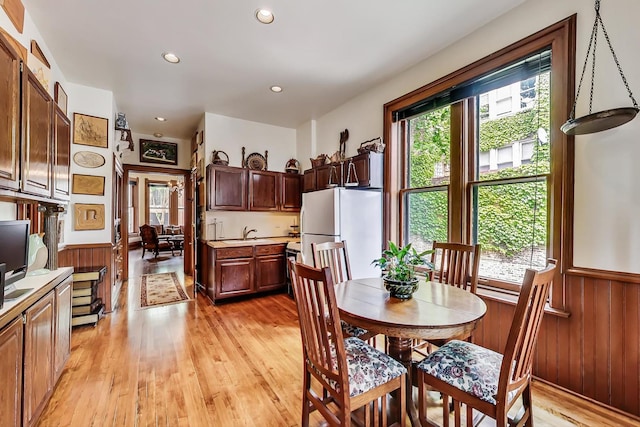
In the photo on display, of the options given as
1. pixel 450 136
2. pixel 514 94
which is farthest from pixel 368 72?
pixel 514 94

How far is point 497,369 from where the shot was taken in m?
1.40

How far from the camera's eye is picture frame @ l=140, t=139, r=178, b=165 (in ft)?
17.8

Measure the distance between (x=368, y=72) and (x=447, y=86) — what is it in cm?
95

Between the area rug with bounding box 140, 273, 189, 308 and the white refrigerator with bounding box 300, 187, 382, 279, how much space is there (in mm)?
2539

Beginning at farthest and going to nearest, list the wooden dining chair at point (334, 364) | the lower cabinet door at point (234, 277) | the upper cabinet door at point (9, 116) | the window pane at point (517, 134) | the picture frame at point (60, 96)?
1. the lower cabinet door at point (234, 277)
2. the picture frame at point (60, 96)
3. the window pane at point (517, 134)
4. the upper cabinet door at point (9, 116)
5. the wooden dining chair at point (334, 364)

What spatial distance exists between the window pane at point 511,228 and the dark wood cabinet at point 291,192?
3.13 m

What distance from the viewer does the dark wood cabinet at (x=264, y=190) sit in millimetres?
4691

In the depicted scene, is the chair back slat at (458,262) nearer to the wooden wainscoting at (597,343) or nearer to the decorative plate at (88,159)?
the wooden wainscoting at (597,343)

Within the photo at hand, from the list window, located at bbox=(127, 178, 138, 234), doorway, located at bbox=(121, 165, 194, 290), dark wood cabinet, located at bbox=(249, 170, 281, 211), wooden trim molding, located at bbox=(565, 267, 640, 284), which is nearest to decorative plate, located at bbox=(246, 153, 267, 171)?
dark wood cabinet, located at bbox=(249, 170, 281, 211)

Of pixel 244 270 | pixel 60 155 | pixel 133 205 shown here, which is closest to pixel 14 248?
pixel 60 155

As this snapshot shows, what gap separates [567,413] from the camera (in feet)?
5.90

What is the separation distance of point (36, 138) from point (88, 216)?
2103 millimetres

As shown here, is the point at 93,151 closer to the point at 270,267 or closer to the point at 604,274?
the point at 270,267

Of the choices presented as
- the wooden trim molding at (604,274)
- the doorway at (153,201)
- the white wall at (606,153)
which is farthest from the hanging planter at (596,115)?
the doorway at (153,201)
